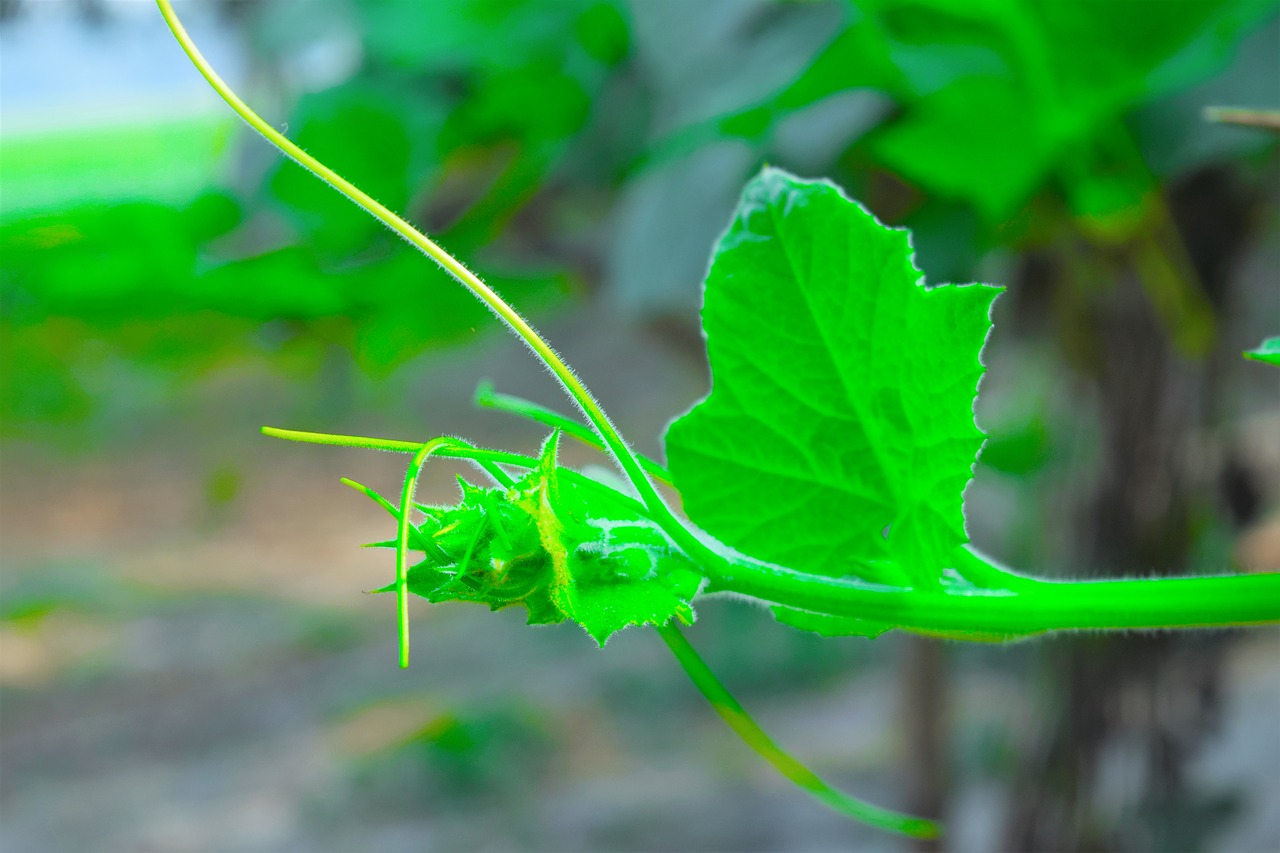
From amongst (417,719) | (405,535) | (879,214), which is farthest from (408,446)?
(417,719)

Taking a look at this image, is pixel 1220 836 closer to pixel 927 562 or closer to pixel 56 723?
pixel 927 562

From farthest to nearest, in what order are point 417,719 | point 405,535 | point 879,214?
1. point 417,719
2. point 879,214
3. point 405,535

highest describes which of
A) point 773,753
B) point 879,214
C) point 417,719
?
point 879,214

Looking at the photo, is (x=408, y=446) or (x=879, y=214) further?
(x=879, y=214)

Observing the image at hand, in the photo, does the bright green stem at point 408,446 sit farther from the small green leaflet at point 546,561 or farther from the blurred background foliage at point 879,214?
the blurred background foliage at point 879,214

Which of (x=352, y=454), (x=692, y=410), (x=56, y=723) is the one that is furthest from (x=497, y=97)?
(x=352, y=454)

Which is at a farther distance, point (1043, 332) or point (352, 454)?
point (352, 454)

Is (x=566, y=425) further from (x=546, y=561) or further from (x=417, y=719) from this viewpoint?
(x=417, y=719)

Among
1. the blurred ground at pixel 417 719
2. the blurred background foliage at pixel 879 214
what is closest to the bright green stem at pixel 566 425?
the blurred background foliage at pixel 879 214
